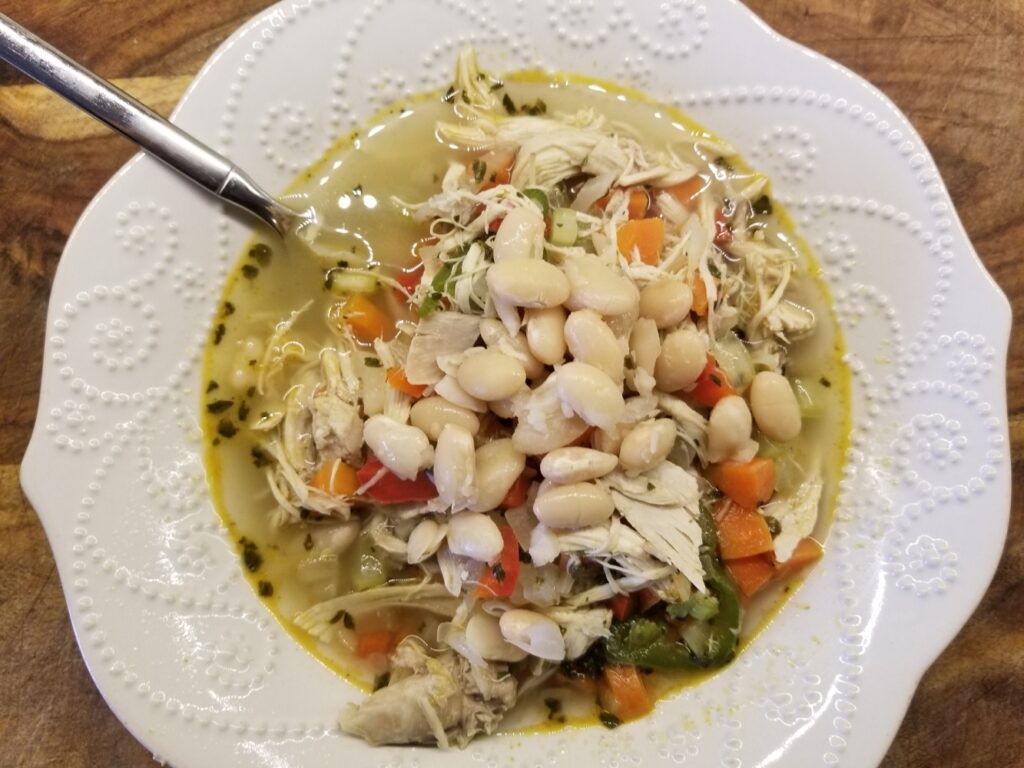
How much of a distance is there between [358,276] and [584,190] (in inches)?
30.3

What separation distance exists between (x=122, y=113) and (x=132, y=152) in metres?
0.41

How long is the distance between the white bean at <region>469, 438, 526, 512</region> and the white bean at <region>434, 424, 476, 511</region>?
3 cm

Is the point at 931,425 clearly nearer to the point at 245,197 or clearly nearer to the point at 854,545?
the point at 854,545

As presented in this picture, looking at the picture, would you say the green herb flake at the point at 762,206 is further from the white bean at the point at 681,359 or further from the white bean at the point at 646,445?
the white bean at the point at 646,445

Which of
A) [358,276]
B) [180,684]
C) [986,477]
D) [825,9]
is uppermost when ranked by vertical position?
[825,9]

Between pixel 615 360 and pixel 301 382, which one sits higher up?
pixel 615 360

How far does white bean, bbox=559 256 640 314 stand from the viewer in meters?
1.85

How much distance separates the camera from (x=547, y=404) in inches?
74.2

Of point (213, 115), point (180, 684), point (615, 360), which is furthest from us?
point (213, 115)

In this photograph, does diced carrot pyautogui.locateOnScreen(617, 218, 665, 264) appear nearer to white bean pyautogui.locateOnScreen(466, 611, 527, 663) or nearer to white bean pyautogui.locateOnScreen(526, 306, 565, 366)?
white bean pyautogui.locateOnScreen(526, 306, 565, 366)

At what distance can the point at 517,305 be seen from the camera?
188 centimetres

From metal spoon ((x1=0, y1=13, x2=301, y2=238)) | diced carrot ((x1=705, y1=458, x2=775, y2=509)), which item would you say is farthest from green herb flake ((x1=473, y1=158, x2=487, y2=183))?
diced carrot ((x1=705, y1=458, x2=775, y2=509))

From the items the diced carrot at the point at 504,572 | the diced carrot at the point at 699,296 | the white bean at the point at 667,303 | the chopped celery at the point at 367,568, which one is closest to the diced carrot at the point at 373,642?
the chopped celery at the point at 367,568

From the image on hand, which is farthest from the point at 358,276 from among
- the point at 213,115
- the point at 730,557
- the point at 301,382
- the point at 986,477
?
the point at 986,477
